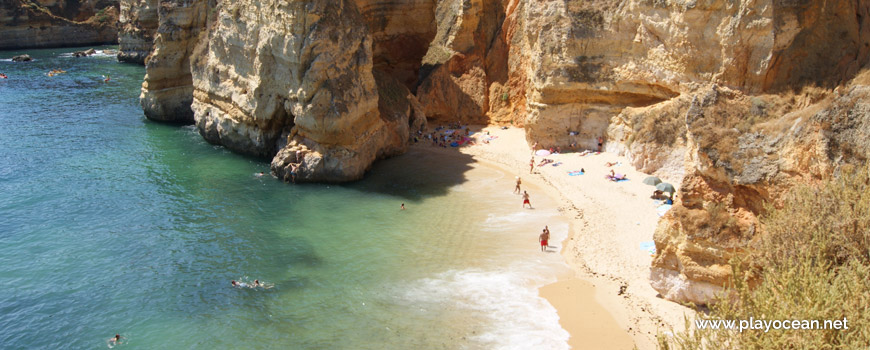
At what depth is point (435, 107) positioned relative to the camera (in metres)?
43.7

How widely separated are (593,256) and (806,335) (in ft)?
43.0

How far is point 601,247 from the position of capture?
2436 centimetres

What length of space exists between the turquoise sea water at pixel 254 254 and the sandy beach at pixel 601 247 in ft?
2.95

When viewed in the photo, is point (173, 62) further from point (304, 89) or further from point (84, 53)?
point (84, 53)

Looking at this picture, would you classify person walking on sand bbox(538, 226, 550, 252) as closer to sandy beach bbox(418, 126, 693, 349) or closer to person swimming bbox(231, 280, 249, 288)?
sandy beach bbox(418, 126, 693, 349)

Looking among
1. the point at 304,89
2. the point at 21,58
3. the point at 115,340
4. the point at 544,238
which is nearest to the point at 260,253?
the point at 115,340

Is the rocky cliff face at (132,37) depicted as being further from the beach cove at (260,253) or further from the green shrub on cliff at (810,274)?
the green shrub on cliff at (810,274)

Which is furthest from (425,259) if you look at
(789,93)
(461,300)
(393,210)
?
(789,93)

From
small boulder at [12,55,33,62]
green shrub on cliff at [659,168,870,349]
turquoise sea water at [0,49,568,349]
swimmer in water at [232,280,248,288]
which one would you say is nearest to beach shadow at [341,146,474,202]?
turquoise sea water at [0,49,568,349]

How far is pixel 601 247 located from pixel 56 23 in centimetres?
8859

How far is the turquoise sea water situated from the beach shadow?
0.51 feet

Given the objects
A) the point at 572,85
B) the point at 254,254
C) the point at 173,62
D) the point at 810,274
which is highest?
the point at 572,85

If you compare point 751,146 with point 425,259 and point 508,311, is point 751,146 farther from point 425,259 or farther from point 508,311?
point 425,259

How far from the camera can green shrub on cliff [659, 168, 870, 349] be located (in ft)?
35.6
